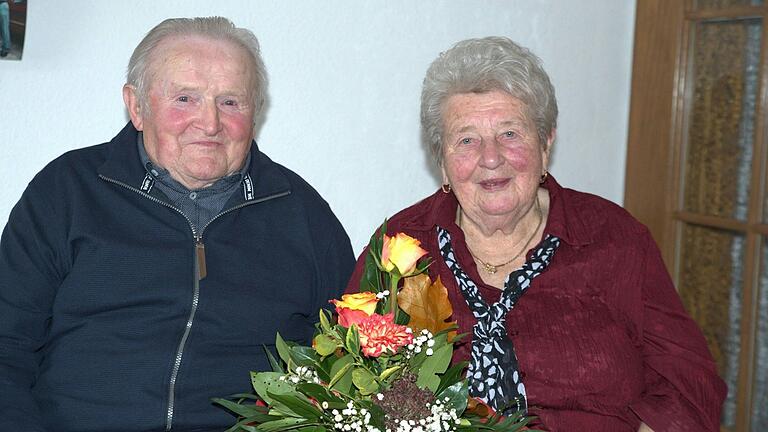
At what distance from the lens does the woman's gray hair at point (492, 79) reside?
2.06 meters

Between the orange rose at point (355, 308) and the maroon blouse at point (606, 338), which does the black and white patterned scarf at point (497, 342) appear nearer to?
the maroon blouse at point (606, 338)

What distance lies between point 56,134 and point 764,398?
2.09 meters

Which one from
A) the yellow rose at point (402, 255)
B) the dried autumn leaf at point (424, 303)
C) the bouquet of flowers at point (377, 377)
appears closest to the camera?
the bouquet of flowers at point (377, 377)

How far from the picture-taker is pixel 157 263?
2.03 meters

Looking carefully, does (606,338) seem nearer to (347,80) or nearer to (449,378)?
(449,378)

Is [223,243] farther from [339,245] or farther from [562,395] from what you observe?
[562,395]

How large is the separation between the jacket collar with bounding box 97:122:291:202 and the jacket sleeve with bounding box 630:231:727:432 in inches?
34.3

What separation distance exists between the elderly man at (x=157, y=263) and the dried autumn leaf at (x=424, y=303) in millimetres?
553

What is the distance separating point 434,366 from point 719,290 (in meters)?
1.56

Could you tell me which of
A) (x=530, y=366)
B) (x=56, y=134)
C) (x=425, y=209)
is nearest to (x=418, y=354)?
(x=530, y=366)

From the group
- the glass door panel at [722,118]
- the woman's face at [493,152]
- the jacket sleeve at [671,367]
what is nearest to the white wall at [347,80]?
the glass door panel at [722,118]

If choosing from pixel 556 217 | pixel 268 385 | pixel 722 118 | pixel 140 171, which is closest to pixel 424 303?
pixel 268 385

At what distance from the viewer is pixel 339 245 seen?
224cm

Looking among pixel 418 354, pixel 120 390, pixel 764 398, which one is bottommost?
pixel 764 398
